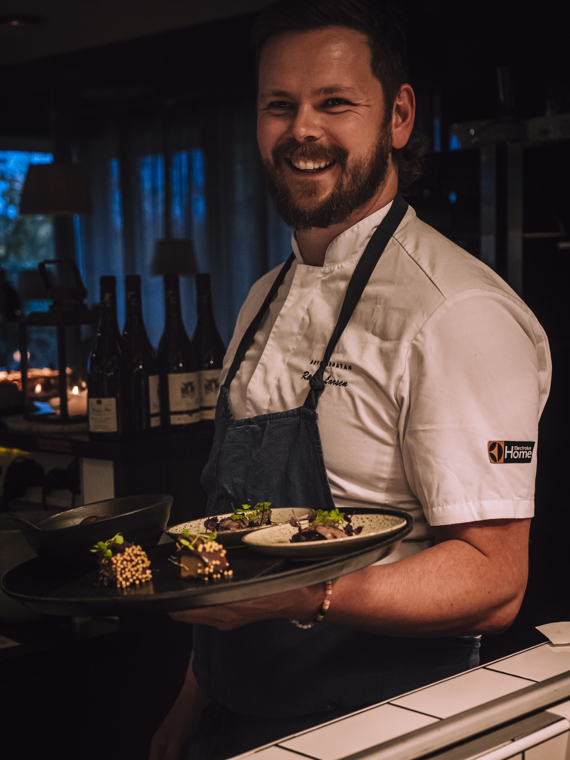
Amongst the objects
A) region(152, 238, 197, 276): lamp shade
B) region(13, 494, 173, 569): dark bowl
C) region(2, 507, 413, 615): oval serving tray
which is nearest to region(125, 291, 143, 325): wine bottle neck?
region(13, 494, 173, 569): dark bowl

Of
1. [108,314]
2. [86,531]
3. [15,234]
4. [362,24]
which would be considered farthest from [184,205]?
[86,531]

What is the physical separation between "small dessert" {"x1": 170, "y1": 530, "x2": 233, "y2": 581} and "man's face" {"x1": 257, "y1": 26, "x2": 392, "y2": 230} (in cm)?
56

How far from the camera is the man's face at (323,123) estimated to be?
1.17m

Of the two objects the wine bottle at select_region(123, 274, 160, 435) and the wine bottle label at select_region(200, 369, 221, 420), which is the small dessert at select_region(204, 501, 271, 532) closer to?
the wine bottle at select_region(123, 274, 160, 435)

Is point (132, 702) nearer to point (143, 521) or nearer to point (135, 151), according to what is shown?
point (143, 521)

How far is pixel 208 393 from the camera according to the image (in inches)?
85.3

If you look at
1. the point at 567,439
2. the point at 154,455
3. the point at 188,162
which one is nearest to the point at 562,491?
the point at 567,439

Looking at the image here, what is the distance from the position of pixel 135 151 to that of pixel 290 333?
5.36 metres

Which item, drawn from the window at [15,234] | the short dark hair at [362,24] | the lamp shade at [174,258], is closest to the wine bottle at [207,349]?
the short dark hair at [362,24]

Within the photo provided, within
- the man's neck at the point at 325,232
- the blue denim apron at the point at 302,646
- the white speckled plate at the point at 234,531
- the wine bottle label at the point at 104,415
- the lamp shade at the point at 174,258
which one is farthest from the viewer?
the lamp shade at the point at 174,258

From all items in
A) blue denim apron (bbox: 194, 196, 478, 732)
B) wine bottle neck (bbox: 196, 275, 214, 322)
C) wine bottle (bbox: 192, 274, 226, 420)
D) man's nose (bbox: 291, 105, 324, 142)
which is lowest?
blue denim apron (bbox: 194, 196, 478, 732)

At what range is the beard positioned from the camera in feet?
3.85

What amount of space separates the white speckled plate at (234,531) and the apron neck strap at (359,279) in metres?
0.18

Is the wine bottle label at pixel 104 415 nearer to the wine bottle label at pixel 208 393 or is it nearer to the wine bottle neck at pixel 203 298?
the wine bottle label at pixel 208 393
